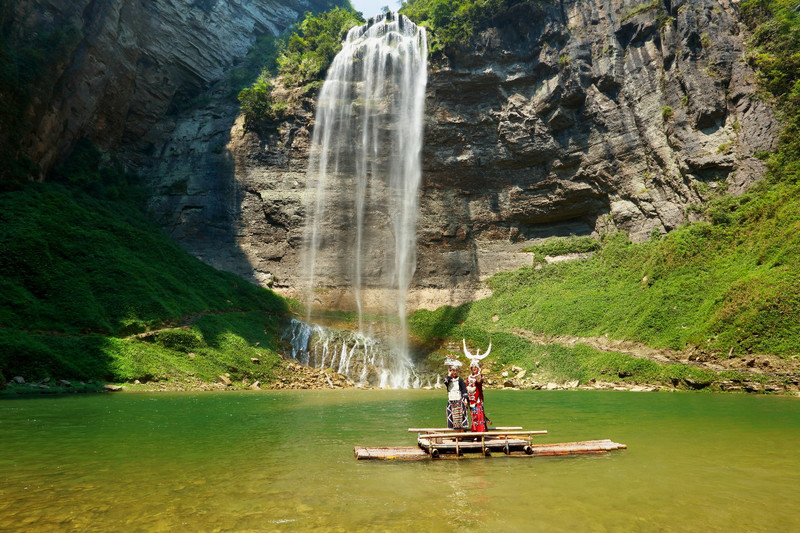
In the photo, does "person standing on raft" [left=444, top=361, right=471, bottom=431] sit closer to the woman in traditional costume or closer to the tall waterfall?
the woman in traditional costume

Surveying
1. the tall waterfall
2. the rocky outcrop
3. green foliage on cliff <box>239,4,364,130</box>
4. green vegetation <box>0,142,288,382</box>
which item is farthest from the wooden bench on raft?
green foliage on cliff <box>239,4,364,130</box>

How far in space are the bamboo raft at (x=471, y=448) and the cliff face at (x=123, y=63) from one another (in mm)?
32292

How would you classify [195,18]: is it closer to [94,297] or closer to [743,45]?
[94,297]

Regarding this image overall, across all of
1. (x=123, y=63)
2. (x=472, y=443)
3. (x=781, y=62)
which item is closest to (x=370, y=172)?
(x=123, y=63)

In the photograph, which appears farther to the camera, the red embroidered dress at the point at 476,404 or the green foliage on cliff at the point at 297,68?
the green foliage on cliff at the point at 297,68

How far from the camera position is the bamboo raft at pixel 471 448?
7771mm

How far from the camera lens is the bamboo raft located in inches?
306

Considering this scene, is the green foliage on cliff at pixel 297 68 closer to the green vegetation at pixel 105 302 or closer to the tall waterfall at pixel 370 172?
the tall waterfall at pixel 370 172

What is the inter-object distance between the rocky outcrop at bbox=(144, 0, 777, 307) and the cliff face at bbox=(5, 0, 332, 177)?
3442 millimetres

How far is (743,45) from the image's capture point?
31000 mm

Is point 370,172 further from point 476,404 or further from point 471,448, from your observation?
point 471,448

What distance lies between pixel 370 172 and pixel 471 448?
34848 mm

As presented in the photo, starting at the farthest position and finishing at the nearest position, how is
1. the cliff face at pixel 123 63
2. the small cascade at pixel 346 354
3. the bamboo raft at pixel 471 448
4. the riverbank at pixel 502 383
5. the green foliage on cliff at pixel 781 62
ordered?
the cliff face at pixel 123 63 < the small cascade at pixel 346 354 < the green foliage on cliff at pixel 781 62 < the riverbank at pixel 502 383 < the bamboo raft at pixel 471 448

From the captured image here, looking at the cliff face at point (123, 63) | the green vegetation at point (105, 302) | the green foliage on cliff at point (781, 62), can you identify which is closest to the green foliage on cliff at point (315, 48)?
the cliff face at point (123, 63)
